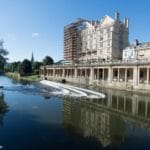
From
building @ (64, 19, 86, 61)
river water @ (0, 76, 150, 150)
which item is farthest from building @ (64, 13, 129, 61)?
river water @ (0, 76, 150, 150)

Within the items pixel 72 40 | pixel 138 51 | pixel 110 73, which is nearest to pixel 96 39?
pixel 72 40

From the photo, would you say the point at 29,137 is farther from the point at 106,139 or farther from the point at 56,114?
the point at 56,114

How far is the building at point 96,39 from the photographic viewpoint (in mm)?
99000

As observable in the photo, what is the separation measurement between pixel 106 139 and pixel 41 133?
5.63 metres

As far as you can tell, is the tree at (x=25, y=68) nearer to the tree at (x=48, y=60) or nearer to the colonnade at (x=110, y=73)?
the tree at (x=48, y=60)

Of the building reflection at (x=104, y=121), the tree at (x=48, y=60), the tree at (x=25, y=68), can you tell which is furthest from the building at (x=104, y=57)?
the building reflection at (x=104, y=121)

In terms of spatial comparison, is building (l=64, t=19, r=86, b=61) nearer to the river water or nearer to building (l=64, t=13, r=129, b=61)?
building (l=64, t=13, r=129, b=61)

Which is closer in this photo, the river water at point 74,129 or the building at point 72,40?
the river water at point 74,129

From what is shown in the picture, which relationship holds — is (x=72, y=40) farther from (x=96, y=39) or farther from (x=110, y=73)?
(x=110, y=73)

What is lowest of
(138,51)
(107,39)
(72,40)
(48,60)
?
(48,60)

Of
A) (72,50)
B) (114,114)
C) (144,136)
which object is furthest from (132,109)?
(72,50)

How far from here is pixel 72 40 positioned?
135 m

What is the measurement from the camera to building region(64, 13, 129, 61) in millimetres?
99000

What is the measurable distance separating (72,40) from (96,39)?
25867 millimetres
